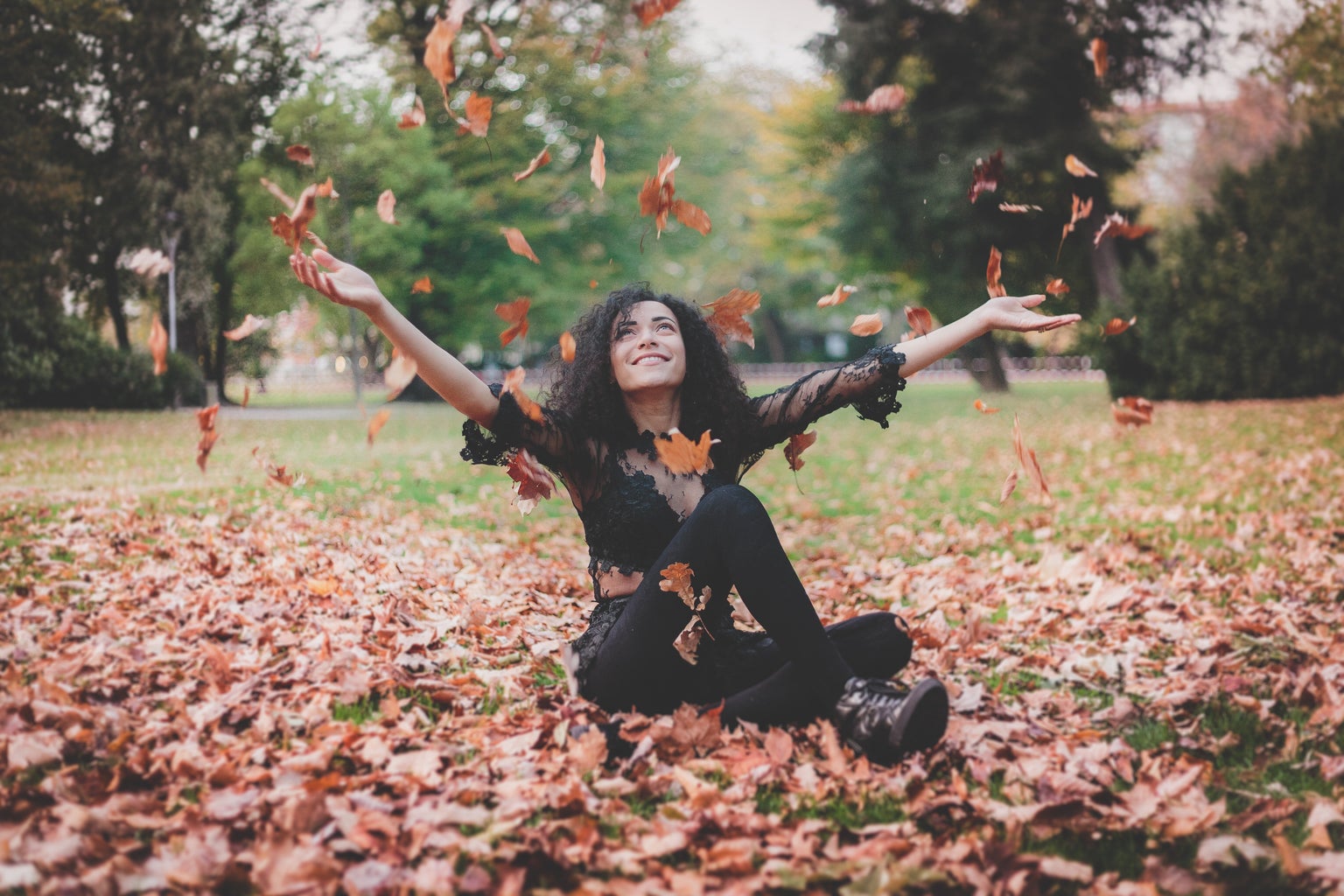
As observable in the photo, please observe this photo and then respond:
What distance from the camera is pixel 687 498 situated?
3.24 meters

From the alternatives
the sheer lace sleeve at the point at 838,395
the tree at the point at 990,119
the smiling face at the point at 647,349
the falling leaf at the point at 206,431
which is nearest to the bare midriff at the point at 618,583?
the smiling face at the point at 647,349

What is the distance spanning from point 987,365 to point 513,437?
25976mm

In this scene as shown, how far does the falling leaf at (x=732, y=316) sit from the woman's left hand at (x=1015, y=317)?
31.4 inches

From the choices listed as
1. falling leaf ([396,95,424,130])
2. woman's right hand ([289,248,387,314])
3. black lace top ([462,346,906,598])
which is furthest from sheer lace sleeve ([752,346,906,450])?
falling leaf ([396,95,424,130])

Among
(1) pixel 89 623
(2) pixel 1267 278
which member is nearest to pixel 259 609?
(1) pixel 89 623

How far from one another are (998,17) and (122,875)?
23503 mm

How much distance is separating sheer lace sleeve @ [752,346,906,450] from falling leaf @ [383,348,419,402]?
3.97 ft

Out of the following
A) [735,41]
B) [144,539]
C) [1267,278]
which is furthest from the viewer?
[735,41]

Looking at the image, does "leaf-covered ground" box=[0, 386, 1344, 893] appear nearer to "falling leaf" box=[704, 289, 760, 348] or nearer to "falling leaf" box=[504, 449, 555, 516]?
"falling leaf" box=[504, 449, 555, 516]

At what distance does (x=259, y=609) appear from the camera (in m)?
4.30

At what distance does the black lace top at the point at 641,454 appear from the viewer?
3133mm

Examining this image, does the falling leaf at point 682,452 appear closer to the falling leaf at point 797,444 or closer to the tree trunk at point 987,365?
the falling leaf at point 797,444

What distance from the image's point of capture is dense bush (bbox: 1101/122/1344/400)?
51.2 ft

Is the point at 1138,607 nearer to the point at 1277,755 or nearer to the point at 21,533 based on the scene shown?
the point at 1277,755
